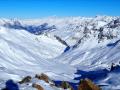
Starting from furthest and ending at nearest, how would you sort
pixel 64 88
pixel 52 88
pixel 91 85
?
pixel 64 88
pixel 52 88
pixel 91 85

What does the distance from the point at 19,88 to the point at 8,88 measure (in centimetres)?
235

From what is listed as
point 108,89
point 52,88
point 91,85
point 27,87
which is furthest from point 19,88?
point 108,89

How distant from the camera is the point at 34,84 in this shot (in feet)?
214

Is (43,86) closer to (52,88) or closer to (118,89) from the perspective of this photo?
(52,88)

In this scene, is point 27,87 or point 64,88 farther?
point 64,88

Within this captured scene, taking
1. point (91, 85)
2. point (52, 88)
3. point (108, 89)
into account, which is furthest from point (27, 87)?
point (108, 89)

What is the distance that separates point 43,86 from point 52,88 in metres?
1.89

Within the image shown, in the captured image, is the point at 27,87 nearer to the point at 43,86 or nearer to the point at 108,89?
the point at 43,86

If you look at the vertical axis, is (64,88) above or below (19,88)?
above

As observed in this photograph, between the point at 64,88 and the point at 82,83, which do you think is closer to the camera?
the point at 82,83

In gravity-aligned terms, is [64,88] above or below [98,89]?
above

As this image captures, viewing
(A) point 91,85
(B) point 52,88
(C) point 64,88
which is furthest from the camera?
(C) point 64,88

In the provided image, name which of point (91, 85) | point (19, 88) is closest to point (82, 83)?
point (91, 85)

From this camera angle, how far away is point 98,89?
211 feet
